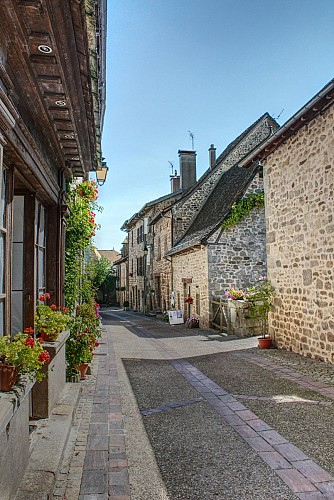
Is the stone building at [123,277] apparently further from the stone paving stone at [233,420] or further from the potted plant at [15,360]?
the potted plant at [15,360]

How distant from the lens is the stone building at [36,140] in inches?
107

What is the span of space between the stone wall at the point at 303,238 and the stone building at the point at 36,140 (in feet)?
14.4

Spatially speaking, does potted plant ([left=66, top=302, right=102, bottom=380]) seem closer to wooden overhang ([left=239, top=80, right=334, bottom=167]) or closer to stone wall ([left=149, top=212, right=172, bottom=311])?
wooden overhang ([left=239, top=80, right=334, bottom=167])

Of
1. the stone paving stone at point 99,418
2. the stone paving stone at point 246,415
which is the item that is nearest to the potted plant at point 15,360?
the stone paving stone at point 99,418

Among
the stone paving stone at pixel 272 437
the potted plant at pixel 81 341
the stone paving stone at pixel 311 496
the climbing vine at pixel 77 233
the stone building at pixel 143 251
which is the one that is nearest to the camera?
the stone paving stone at pixel 311 496

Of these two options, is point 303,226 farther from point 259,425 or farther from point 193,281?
point 193,281

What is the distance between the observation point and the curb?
8.97ft

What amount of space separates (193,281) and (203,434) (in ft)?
46.0

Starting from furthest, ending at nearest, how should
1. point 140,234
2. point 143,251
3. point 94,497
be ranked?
point 140,234
point 143,251
point 94,497

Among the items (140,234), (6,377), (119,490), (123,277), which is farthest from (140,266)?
(6,377)

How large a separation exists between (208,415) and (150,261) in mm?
23515

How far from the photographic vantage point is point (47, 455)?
10.7 ft

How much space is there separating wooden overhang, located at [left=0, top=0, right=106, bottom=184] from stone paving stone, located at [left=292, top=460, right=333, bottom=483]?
3355mm

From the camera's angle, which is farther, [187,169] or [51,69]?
[187,169]
